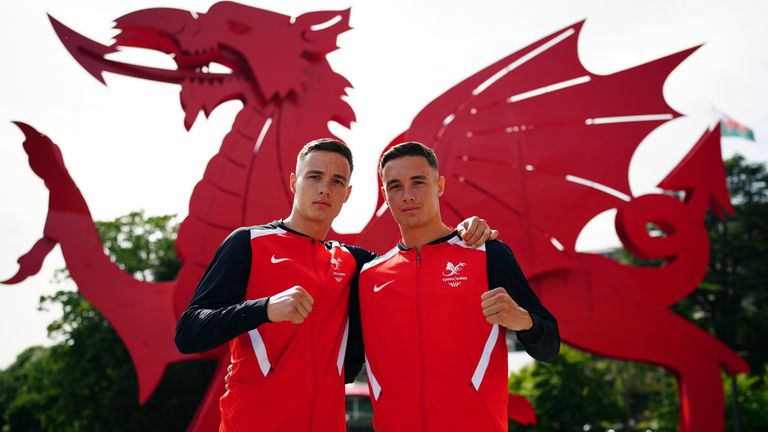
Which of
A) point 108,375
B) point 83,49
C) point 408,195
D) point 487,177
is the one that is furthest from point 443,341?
point 108,375

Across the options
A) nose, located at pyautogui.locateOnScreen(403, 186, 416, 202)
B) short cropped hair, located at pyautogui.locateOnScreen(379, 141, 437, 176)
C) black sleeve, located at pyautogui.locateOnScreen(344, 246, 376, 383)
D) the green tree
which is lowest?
the green tree

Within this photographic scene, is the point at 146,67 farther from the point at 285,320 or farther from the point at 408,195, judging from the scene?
the point at 285,320

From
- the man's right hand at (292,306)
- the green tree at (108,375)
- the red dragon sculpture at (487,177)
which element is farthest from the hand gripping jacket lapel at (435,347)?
the green tree at (108,375)

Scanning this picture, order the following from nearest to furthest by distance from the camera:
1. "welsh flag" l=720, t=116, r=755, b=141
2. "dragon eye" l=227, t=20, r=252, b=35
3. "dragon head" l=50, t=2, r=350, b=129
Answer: "dragon head" l=50, t=2, r=350, b=129, "dragon eye" l=227, t=20, r=252, b=35, "welsh flag" l=720, t=116, r=755, b=141

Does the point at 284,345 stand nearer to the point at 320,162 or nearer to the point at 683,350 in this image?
the point at 320,162

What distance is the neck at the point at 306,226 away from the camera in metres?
2.20

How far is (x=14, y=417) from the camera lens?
21188 millimetres

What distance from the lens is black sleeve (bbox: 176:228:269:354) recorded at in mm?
1761

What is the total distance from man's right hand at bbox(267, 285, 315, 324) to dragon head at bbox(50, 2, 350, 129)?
4893 mm

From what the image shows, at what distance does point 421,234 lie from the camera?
7.24ft

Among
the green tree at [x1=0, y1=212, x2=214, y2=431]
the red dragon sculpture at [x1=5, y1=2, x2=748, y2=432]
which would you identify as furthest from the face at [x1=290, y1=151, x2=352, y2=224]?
the green tree at [x1=0, y1=212, x2=214, y2=431]

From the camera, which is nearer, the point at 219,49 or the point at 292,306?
the point at 292,306

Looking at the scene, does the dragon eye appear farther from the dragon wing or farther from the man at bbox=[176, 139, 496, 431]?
the man at bbox=[176, 139, 496, 431]

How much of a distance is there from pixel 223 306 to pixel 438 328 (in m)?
0.68
